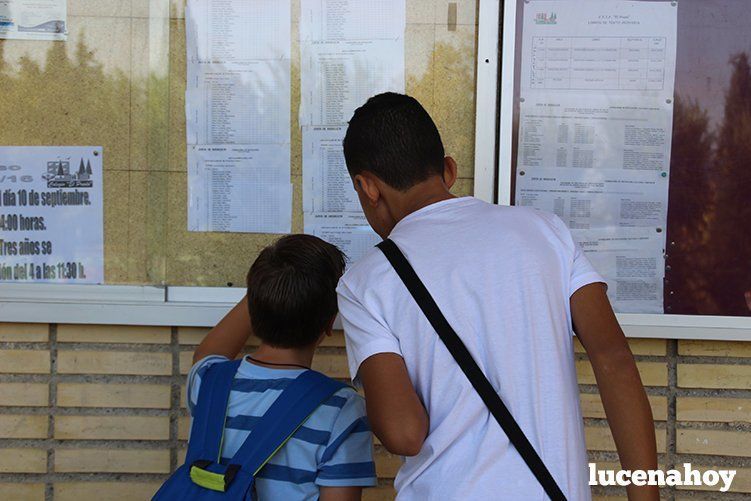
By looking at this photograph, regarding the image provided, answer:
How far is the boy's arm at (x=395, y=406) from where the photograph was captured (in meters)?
1.99

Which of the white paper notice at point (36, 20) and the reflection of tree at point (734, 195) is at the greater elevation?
the white paper notice at point (36, 20)

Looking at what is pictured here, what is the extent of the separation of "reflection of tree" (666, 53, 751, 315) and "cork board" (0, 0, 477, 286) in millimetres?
837

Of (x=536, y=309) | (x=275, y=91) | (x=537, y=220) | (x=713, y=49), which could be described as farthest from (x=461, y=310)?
(x=713, y=49)

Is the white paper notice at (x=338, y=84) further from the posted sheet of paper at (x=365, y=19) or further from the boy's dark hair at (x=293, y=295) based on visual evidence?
the boy's dark hair at (x=293, y=295)

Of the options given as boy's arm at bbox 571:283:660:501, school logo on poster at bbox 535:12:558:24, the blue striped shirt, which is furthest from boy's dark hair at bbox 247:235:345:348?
school logo on poster at bbox 535:12:558:24

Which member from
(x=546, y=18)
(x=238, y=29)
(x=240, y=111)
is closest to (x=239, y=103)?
(x=240, y=111)

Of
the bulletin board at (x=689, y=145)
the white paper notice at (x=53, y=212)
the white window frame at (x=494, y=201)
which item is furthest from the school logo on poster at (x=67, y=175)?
the bulletin board at (x=689, y=145)

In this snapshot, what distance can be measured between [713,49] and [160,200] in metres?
2.26

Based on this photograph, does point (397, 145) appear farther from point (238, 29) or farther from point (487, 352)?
point (238, 29)

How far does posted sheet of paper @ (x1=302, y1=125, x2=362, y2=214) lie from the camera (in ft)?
11.3

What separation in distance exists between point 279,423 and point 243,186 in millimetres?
1445

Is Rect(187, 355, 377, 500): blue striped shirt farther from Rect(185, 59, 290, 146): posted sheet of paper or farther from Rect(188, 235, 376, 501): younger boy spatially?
Rect(185, 59, 290, 146): posted sheet of paper

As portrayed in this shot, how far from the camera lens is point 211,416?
2.30 metres

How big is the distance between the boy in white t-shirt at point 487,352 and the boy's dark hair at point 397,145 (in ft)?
0.38
